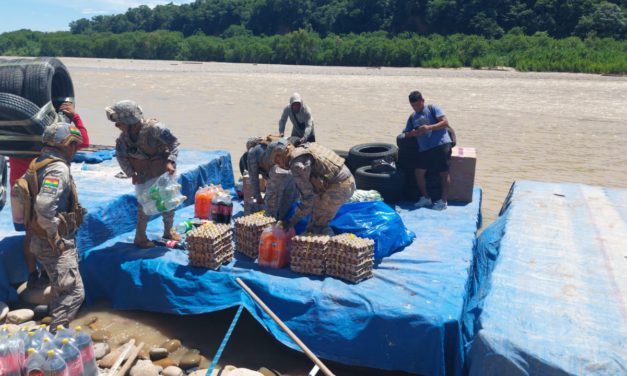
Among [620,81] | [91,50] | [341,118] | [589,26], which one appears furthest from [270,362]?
[91,50]

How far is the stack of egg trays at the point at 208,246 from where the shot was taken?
17.3ft

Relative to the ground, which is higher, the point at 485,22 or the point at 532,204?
the point at 485,22

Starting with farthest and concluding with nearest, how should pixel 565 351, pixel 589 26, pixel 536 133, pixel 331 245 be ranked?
pixel 589 26 < pixel 536 133 < pixel 331 245 < pixel 565 351

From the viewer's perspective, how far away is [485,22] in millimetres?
50406

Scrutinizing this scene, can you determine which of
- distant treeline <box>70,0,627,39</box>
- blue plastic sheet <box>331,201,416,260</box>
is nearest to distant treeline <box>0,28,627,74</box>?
distant treeline <box>70,0,627,39</box>

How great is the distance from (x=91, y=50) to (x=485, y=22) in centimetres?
4140

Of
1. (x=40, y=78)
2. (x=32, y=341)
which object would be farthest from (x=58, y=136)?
(x=40, y=78)

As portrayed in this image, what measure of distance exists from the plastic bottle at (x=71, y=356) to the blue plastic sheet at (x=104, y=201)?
7.34 feet

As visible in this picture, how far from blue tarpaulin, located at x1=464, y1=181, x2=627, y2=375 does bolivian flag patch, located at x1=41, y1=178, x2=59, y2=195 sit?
3373mm

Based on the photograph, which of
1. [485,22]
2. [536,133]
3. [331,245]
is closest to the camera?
[331,245]

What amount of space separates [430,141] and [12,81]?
16.8 ft

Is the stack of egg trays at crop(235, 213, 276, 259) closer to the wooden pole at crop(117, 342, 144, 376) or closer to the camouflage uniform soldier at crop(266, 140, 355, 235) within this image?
the camouflage uniform soldier at crop(266, 140, 355, 235)

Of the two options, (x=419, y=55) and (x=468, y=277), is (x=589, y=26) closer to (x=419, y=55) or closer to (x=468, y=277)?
(x=419, y=55)

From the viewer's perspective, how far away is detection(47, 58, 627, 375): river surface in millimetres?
5574
